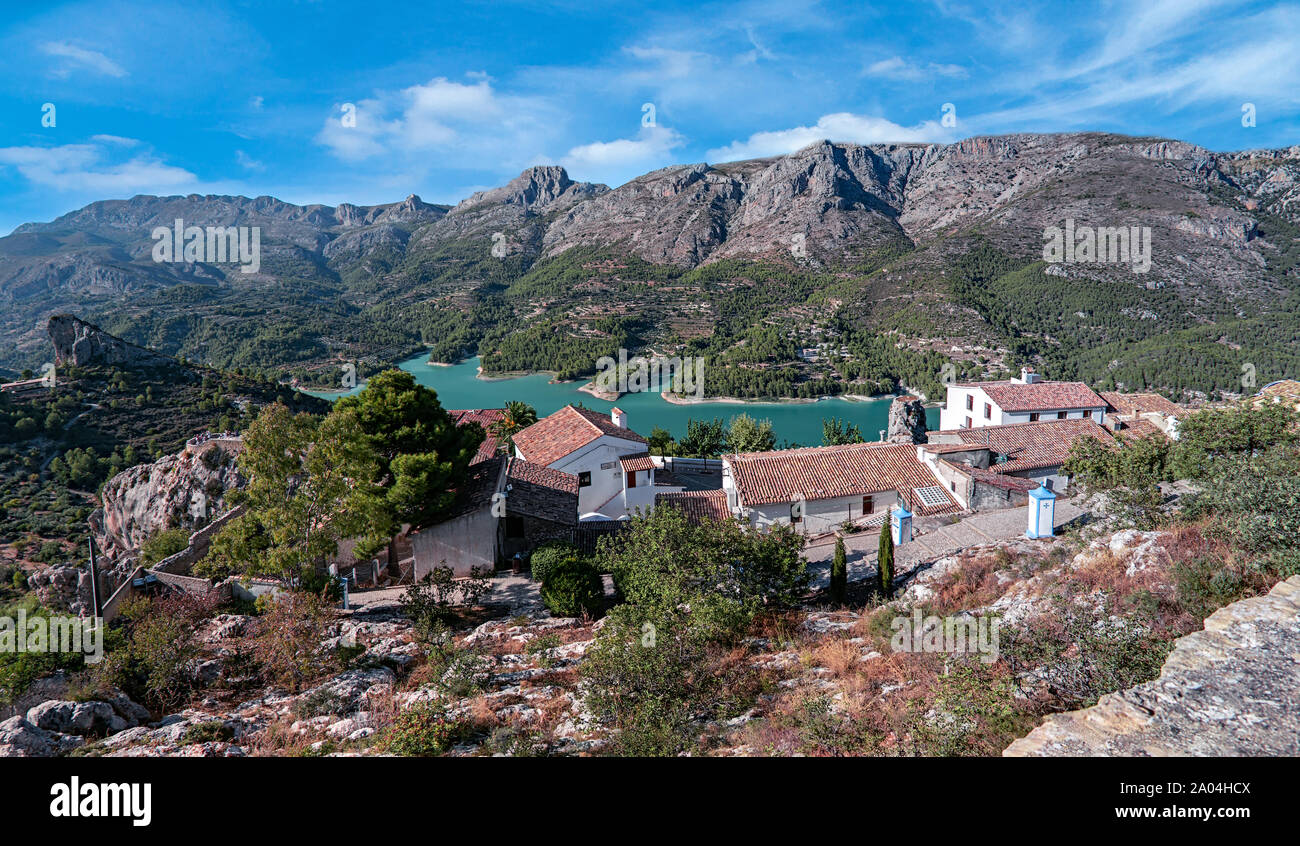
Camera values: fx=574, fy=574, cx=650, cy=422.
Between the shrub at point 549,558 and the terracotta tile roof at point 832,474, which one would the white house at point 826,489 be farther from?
the shrub at point 549,558

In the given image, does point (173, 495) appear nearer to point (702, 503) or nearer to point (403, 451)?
point (403, 451)

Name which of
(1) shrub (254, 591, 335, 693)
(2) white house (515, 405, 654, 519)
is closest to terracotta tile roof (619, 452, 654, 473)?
(2) white house (515, 405, 654, 519)

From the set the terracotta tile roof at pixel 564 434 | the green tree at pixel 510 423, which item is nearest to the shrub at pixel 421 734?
the terracotta tile roof at pixel 564 434

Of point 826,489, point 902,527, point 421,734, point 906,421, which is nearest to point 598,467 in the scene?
point 826,489

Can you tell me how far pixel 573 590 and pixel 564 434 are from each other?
13660mm

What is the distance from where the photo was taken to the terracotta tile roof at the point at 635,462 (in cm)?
2619

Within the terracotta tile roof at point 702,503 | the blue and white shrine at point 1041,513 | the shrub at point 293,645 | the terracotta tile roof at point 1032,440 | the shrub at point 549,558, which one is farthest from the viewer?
the terracotta tile roof at point 1032,440

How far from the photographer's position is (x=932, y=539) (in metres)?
18.2

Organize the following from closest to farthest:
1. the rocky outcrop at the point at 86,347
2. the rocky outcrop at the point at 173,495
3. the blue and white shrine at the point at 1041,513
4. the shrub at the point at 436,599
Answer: the shrub at the point at 436,599, the blue and white shrine at the point at 1041,513, the rocky outcrop at the point at 173,495, the rocky outcrop at the point at 86,347

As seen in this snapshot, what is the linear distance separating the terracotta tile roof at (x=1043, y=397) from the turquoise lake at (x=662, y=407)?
1039 inches

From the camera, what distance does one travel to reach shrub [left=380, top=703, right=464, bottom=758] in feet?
22.9

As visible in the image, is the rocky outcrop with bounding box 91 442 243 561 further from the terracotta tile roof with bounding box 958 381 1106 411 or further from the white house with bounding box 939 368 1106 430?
the terracotta tile roof with bounding box 958 381 1106 411

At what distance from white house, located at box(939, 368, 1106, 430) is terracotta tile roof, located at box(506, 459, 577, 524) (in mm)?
26495

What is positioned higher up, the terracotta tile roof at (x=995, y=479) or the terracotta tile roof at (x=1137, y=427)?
the terracotta tile roof at (x=1137, y=427)
